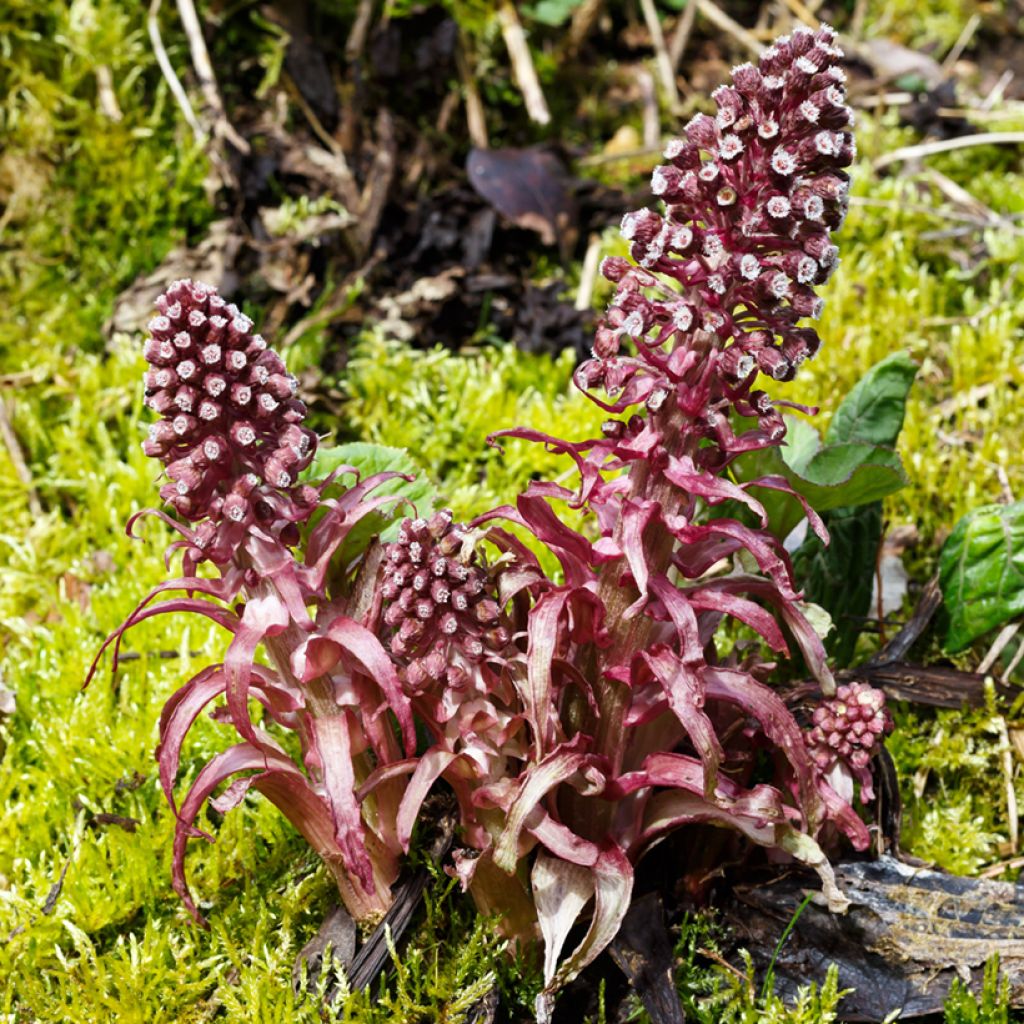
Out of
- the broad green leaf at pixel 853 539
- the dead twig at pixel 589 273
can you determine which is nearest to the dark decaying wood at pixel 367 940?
the broad green leaf at pixel 853 539

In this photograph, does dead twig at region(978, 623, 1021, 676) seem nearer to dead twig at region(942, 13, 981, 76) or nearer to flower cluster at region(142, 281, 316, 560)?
flower cluster at region(142, 281, 316, 560)

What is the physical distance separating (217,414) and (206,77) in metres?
3.25

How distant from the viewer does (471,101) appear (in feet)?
16.2

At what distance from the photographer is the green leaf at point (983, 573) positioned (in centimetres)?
276

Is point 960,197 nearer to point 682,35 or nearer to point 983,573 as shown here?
point 682,35

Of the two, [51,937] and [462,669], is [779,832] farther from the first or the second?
[51,937]

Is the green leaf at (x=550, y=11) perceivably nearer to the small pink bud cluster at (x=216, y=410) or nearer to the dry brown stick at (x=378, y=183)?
the dry brown stick at (x=378, y=183)

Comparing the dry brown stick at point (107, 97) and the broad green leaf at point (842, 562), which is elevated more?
the dry brown stick at point (107, 97)

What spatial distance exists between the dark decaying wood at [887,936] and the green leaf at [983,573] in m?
0.70

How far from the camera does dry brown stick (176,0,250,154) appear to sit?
14.4ft

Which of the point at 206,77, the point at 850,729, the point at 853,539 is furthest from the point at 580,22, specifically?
the point at 850,729

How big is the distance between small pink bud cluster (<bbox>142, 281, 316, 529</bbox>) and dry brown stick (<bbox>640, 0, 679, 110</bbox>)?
13.7 feet

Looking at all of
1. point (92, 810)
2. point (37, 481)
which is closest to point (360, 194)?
point (37, 481)

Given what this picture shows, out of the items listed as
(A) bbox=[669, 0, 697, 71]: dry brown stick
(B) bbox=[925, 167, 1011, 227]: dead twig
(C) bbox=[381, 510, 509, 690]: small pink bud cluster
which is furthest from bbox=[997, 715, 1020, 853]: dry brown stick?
(A) bbox=[669, 0, 697, 71]: dry brown stick
